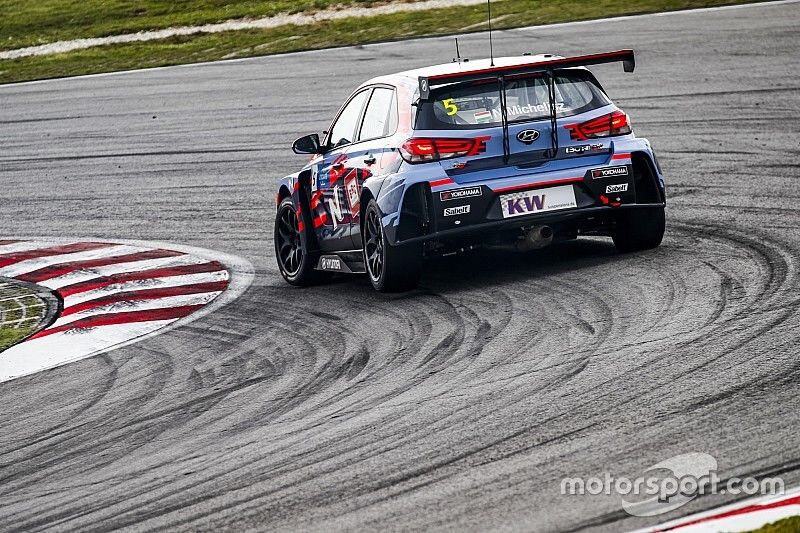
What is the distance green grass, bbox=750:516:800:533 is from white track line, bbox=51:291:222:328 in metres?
6.56

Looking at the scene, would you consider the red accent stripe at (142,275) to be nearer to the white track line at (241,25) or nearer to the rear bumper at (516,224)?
the rear bumper at (516,224)

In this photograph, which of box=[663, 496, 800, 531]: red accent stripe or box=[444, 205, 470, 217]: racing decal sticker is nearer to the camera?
A: box=[663, 496, 800, 531]: red accent stripe

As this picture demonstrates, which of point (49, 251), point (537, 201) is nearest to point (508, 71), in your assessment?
point (537, 201)

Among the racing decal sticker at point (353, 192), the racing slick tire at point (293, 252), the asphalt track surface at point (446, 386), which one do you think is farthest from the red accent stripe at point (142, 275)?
the racing decal sticker at point (353, 192)

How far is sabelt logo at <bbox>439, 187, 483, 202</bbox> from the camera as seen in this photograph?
29.9 feet

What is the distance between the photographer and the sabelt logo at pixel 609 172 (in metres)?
9.34

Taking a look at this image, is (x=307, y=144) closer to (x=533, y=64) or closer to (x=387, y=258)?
(x=387, y=258)

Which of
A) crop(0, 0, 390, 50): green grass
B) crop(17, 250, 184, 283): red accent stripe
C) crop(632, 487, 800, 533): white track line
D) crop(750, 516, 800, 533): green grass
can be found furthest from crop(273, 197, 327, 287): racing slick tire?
crop(0, 0, 390, 50): green grass

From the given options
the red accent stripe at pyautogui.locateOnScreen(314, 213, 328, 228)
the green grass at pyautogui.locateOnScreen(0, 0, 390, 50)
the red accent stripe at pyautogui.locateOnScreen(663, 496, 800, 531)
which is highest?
the green grass at pyautogui.locateOnScreen(0, 0, 390, 50)

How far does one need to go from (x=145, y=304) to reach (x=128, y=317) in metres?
0.45

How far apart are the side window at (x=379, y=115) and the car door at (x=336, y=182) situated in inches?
5.5

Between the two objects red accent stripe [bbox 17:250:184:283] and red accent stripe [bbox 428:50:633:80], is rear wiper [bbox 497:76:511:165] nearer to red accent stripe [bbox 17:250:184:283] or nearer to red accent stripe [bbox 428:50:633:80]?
red accent stripe [bbox 428:50:633:80]

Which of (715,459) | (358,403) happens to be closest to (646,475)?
(715,459)

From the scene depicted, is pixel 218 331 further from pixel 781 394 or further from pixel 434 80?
pixel 781 394
